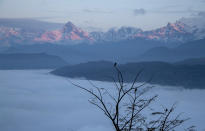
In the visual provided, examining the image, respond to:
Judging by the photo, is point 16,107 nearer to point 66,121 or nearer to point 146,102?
point 66,121

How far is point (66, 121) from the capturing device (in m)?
124

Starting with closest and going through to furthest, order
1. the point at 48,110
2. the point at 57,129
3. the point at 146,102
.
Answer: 1. the point at 146,102
2. the point at 57,129
3. the point at 48,110

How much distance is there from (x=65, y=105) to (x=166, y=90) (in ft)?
245

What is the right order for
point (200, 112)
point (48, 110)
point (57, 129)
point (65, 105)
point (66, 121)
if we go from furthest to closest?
1. point (65, 105)
2. point (48, 110)
3. point (200, 112)
4. point (66, 121)
5. point (57, 129)

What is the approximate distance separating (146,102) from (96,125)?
10983 centimetres

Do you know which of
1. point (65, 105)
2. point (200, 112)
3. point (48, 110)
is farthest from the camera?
point (65, 105)

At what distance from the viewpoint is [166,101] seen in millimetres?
153625

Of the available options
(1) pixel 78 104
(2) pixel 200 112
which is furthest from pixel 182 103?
(1) pixel 78 104

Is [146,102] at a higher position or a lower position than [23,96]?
higher

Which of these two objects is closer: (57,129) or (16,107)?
(57,129)

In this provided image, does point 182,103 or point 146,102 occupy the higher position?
point 146,102

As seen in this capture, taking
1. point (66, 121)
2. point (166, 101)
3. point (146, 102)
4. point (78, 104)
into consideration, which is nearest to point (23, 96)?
point (78, 104)

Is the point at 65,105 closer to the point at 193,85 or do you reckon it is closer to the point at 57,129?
the point at 57,129

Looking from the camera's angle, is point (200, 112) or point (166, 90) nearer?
point (200, 112)
